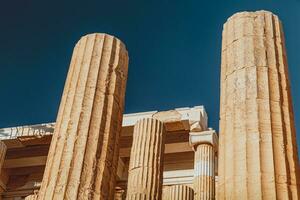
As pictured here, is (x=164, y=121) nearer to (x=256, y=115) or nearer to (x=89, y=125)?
(x=89, y=125)

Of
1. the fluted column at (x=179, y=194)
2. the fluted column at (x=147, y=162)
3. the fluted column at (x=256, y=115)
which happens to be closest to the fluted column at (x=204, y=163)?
the fluted column at (x=179, y=194)

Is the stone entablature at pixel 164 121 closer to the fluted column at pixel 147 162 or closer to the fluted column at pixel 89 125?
the fluted column at pixel 147 162

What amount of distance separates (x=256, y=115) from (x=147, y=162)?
7709mm

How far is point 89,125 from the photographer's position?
10016 mm

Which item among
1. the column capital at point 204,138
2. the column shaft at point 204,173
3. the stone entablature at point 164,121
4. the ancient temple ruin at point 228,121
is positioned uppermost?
the stone entablature at point 164,121

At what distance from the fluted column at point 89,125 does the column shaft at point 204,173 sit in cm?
930

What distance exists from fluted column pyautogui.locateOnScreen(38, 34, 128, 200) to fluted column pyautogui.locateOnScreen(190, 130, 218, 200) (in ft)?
30.7

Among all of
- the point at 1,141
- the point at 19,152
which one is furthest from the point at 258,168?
the point at 19,152

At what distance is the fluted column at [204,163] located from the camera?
19625mm

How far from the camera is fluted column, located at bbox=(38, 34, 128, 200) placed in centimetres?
932

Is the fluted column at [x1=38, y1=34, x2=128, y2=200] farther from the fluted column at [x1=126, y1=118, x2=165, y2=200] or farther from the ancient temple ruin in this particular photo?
the fluted column at [x1=126, y1=118, x2=165, y2=200]

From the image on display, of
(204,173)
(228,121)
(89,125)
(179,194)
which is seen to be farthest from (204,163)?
(228,121)

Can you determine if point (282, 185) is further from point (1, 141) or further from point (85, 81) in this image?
point (1, 141)

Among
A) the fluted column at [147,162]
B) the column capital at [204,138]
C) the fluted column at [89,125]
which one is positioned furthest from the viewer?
the column capital at [204,138]
